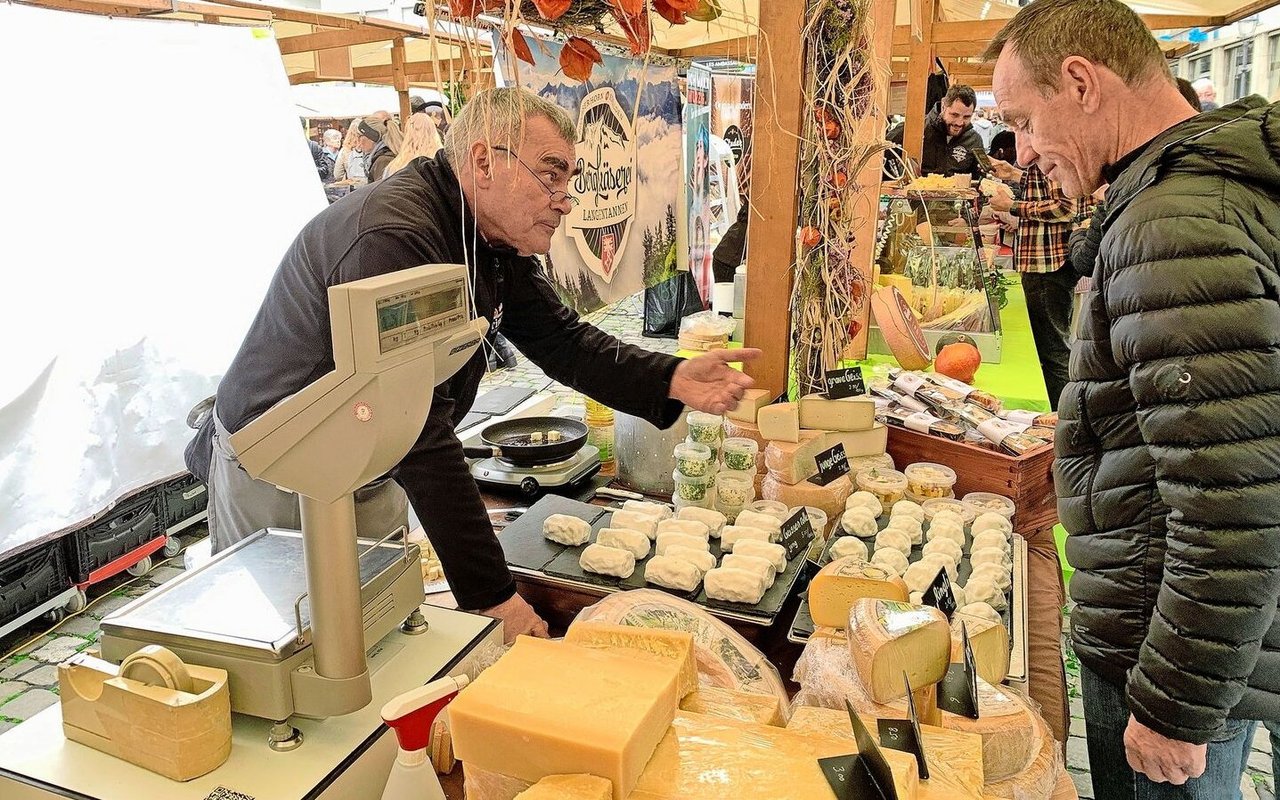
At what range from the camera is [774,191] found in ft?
7.73

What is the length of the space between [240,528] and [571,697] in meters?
1.57

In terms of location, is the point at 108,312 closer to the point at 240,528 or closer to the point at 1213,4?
the point at 240,528

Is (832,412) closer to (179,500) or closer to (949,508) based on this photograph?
(949,508)

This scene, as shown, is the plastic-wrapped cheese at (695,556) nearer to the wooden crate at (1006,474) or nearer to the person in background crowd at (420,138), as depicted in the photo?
the wooden crate at (1006,474)

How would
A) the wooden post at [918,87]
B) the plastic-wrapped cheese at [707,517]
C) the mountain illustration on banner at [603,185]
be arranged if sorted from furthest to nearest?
the wooden post at [918,87]
the mountain illustration on banner at [603,185]
the plastic-wrapped cheese at [707,517]

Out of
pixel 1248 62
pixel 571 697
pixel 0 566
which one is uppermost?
pixel 1248 62

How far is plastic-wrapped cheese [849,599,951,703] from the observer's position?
116 cm

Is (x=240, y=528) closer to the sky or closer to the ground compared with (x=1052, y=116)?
closer to the ground

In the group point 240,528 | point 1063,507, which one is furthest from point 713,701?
point 240,528

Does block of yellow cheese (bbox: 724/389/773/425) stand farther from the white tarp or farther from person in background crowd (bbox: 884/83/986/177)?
person in background crowd (bbox: 884/83/986/177)

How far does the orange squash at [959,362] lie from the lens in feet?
10.9

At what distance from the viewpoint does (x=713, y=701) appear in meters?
1.11

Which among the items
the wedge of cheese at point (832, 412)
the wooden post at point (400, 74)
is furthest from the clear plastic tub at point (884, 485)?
the wooden post at point (400, 74)

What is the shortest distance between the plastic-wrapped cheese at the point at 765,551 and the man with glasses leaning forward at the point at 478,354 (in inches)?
17.6
